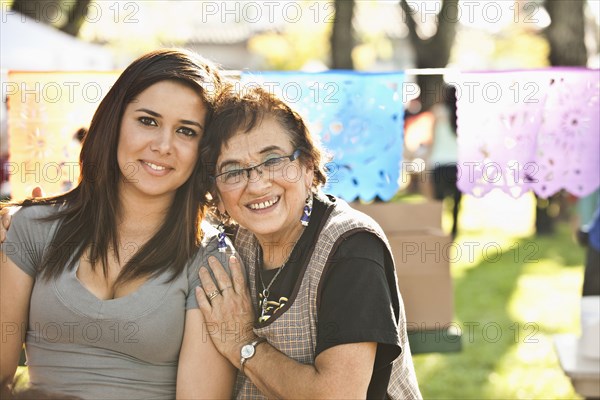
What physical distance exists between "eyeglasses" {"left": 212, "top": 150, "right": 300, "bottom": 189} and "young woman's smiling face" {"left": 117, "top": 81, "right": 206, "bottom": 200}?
0.68 feet

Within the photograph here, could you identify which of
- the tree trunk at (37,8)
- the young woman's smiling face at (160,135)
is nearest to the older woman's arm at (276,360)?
the young woman's smiling face at (160,135)

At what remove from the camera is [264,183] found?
223 cm

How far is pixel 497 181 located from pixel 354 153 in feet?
2.23

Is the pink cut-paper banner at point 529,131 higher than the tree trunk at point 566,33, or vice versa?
the tree trunk at point 566,33

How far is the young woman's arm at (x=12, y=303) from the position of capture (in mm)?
2383

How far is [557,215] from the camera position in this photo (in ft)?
36.3

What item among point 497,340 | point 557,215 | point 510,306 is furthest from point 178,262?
point 557,215

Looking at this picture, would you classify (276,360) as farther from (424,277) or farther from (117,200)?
(424,277)

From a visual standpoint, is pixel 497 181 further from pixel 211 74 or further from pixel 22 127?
pixel 22 127

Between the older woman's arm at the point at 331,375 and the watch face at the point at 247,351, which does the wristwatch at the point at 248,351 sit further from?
the older woman's arm at the point at 331,375

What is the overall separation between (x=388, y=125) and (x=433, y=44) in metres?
11.1

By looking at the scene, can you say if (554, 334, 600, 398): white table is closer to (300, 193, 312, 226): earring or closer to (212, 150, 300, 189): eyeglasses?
(300, 193, 312, 226): earring

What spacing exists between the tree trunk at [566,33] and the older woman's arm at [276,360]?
7.60 metres

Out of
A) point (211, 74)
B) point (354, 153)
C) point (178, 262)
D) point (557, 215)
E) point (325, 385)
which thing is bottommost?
point (557, 215)
